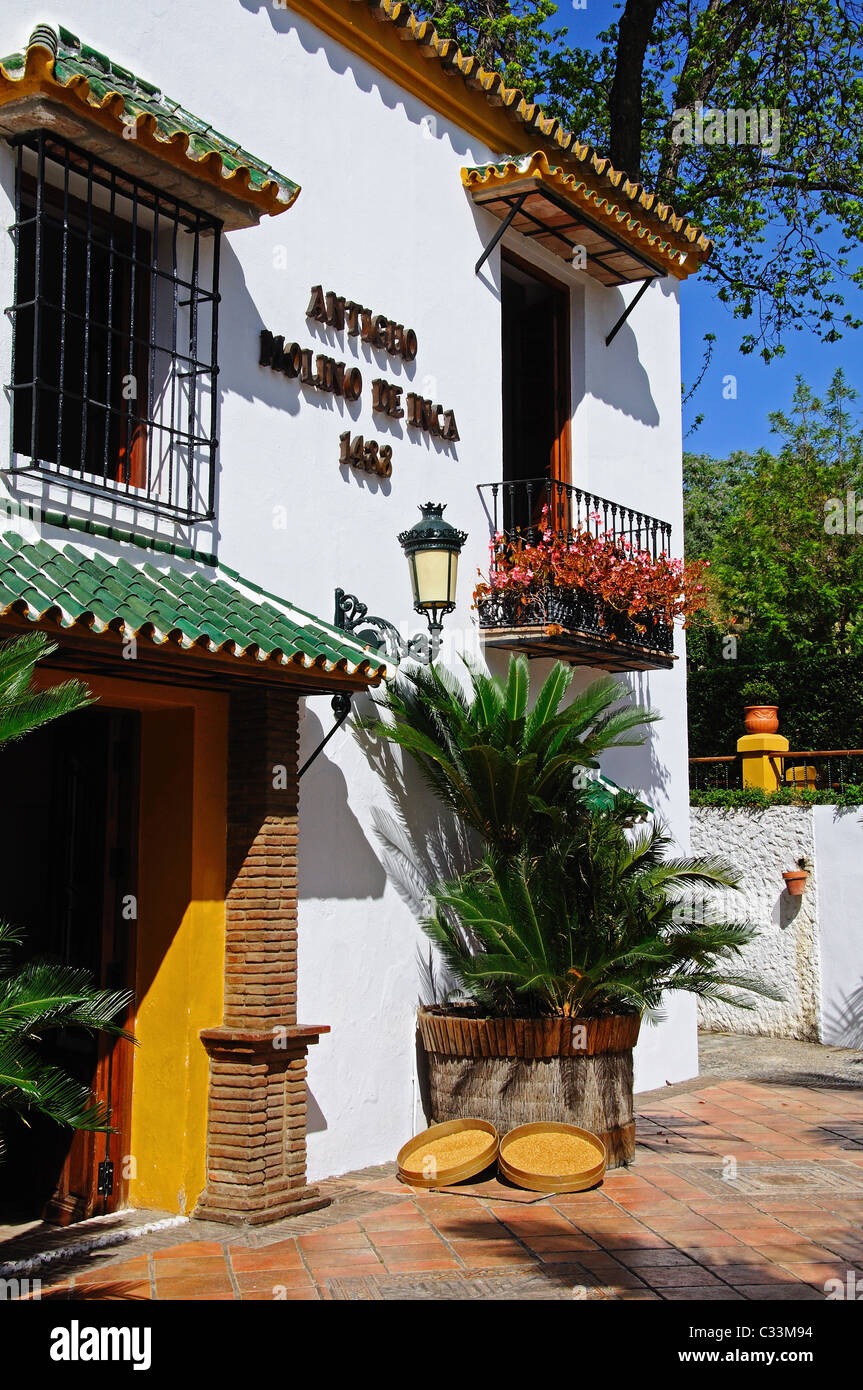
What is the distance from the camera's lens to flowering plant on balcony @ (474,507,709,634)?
1022 cm

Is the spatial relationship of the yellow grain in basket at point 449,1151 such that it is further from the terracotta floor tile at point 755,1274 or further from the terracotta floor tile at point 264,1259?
the terracotta floor tile at point 755,1274

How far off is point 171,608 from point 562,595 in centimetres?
422

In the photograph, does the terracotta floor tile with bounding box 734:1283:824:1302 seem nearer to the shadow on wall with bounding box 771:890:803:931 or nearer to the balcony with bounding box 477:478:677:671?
the balcony with bounding box 477:478:677:671

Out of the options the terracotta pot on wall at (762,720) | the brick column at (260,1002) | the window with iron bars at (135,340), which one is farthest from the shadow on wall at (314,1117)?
the terracotta pot on wall at (762,720)

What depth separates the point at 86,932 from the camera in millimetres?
8023

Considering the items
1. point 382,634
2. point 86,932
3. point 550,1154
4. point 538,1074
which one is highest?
point 382,634

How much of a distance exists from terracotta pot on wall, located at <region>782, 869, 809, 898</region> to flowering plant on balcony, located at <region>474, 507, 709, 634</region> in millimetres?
4619

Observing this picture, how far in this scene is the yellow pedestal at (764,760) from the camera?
16.2 m

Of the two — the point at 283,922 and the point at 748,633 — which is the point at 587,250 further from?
the point at 748,633

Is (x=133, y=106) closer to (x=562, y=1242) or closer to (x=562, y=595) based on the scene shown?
(x=562, y=595)

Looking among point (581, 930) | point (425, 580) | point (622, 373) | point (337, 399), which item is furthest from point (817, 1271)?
point (622, 373)

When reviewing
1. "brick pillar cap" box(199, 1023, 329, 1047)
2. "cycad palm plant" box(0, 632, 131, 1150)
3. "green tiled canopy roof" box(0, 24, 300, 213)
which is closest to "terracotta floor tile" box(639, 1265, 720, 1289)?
"brick pillar cap" box(199, 1023, 329, 1047)

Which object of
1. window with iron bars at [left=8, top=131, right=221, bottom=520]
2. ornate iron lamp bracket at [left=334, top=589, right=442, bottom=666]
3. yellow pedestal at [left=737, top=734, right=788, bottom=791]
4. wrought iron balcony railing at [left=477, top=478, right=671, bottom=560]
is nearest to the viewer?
window with iron bars at [left=8, top=131, right=221, bottom=520]

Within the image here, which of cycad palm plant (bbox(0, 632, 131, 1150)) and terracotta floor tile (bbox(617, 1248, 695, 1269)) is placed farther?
terracotta floor tile (bbox(617, 1248, 695, 1269))
